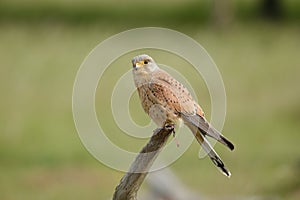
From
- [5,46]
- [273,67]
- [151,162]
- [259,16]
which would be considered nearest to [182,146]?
[151,162]

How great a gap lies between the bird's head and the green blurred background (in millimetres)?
5790

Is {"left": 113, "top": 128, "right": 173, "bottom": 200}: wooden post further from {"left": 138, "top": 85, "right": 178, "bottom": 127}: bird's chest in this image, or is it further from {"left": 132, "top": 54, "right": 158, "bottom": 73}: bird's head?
{"left": 132, "top": 54, "right": 158, "bottom": 73}: bird's head

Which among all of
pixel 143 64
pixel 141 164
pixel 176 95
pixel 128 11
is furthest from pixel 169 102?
pixel 128 11

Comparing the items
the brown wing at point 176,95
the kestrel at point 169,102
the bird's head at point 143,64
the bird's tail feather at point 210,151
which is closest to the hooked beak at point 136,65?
the bird's head at point 143,64

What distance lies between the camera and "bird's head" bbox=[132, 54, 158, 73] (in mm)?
5812

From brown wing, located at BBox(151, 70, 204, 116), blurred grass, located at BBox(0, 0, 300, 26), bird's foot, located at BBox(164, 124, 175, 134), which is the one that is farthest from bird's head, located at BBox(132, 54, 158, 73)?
blurred grass, located at BBox(0, 0, 300, 26)

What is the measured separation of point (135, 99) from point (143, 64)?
1165cm

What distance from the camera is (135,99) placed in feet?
57.4

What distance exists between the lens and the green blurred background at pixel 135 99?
14.3m

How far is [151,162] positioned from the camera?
19.1 feet

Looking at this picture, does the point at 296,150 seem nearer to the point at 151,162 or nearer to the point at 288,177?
the point at 288,177

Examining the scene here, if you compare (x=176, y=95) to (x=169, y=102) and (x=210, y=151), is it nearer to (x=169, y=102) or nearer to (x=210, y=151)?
(x=169, y=102)

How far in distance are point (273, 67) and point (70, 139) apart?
239 inches

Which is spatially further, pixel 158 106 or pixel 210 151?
pixel 158 106
